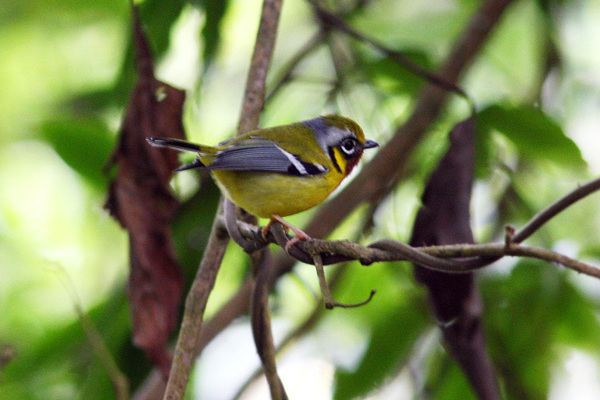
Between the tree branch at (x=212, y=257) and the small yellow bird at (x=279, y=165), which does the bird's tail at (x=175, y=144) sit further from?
the tree branch at (x=212, y=257)

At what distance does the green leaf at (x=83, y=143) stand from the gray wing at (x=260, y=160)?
0.59 meters

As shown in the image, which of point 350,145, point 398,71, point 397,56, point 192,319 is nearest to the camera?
point 192,319

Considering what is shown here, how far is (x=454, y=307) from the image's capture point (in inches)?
72.2

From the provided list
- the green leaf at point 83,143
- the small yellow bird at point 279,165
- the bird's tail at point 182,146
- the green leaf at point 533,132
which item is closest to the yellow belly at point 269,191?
the small yellow bird at point 279,165

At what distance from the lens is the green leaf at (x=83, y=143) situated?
7.85ft

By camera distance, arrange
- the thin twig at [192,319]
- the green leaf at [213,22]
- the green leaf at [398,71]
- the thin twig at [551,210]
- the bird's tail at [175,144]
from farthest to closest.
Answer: the green leaf at [398,71]
the green leaf at [213,22]
the bird's tail at [175,144]
the thin twig at [192,319]
the thin twig at [551,210]

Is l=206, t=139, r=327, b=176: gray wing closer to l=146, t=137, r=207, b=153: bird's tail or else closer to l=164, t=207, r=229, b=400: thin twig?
l=146, t=137, r=207, b=153: bird's tail

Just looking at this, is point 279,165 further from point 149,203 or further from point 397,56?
point 397,56

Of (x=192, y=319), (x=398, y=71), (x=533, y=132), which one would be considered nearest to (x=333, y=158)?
(x=398, y=71)

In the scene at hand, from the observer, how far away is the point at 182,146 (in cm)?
192

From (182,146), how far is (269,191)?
1.16ft

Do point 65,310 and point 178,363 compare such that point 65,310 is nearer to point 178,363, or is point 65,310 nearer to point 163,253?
point 163,253

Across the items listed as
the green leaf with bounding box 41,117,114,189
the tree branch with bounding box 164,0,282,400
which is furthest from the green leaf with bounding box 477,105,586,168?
the green leaf with bounding box 41,117,114,189

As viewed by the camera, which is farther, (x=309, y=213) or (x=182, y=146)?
(x=309, y=213)
